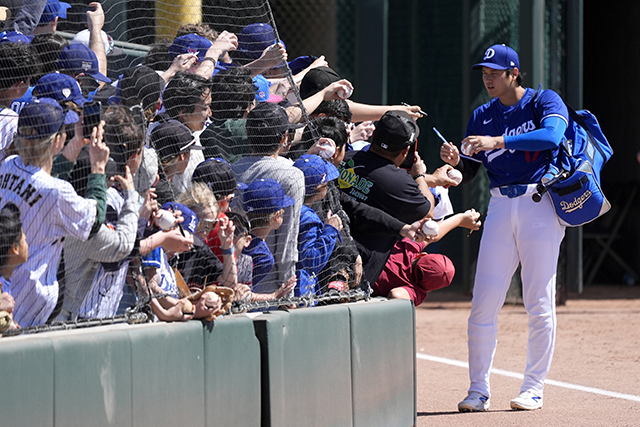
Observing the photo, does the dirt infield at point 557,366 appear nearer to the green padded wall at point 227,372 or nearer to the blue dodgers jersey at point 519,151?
the green padded wall at point 227,372

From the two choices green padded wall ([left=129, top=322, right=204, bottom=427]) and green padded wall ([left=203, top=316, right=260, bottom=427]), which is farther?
green padded wall ([left=203, top=316, right=260, bottom=427])

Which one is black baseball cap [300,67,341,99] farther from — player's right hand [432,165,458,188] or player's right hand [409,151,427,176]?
player's right hand [432,165,458,188]

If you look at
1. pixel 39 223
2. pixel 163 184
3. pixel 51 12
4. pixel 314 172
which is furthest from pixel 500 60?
pixel 39 223

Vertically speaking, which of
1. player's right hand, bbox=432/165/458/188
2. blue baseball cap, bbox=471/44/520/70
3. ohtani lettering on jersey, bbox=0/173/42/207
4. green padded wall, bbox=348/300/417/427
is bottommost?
green padded wall, bbox=348/300/417/427

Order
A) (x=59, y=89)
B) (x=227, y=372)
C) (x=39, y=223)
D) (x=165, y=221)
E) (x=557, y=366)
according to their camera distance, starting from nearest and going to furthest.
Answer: (x=39, y=223) → (x=165, y=221) → (x=227, y=372) → (x=59, y=89) → (x=557, y=366)

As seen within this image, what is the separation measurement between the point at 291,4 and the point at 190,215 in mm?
9254

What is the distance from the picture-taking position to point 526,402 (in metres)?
5.26

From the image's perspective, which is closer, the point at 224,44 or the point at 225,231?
the point at 225,231

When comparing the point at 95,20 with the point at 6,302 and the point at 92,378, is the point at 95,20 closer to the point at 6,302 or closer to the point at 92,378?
the point at 6,302

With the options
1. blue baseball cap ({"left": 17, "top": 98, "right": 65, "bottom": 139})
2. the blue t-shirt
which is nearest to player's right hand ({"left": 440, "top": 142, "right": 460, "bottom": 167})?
the blue t-shirt

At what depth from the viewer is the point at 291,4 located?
12406 mm

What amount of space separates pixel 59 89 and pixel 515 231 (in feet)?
9.58

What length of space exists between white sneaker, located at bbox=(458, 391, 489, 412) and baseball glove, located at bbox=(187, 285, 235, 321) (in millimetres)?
2251

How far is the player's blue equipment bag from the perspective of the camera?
5289mm
